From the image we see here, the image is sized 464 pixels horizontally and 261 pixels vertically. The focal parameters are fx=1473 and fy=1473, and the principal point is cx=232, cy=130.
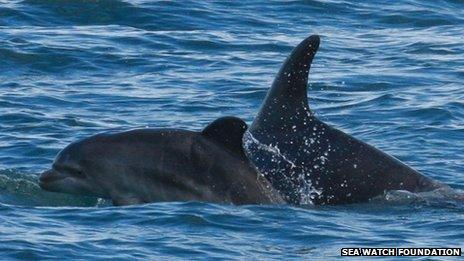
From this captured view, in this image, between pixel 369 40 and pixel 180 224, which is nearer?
pixel 180 224

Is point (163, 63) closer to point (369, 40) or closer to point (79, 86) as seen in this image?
point (79, 86)

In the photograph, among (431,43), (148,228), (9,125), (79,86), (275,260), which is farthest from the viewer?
(431,43)

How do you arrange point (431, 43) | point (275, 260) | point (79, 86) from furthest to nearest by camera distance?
point (431, 43)
point (79, 86)
point (275, 260)

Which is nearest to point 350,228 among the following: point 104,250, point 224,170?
point 224,170

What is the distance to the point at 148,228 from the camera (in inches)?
569

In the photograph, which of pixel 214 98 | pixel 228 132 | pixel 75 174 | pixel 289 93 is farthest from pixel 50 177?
pixel 214 98

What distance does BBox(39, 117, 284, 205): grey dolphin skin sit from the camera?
15.1 m

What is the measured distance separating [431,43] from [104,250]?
15.5 metres

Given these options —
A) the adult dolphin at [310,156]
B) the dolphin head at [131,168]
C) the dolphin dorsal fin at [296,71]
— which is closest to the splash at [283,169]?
the adult dolphin at [310,156]

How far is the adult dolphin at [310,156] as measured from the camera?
16125 mm

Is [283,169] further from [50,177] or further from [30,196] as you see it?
[30,196]

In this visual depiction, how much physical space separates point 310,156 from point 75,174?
2.68 meters

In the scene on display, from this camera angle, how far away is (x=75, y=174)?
50.2ft

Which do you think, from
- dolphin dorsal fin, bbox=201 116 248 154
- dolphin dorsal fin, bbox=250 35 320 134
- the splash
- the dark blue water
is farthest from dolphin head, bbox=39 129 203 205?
dolphin dorsal fin, bbox=250 35 320 134
